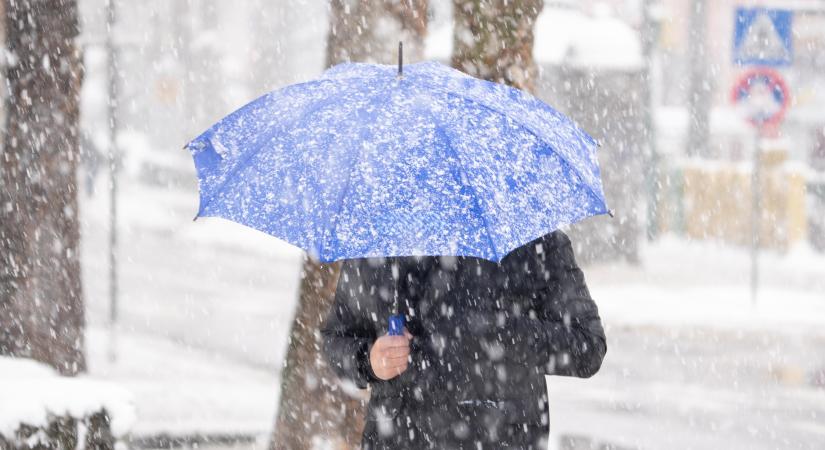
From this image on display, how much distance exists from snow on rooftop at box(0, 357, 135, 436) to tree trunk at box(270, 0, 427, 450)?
1043 mm

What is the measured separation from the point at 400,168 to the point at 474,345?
1.58ft

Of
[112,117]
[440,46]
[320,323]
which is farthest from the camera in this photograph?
[440,46]

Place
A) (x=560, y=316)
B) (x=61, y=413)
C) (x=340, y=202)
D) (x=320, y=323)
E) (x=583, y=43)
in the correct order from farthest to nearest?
(x=583, y=43) < (x=320, y=323) < (x=61, y=413) < (x=560, y=316) < (x=340, y=202)

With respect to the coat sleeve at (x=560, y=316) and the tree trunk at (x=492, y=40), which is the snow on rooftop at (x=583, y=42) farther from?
the coat sleeve at (x=560, y=316)

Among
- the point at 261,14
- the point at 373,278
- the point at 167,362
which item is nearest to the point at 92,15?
the point at 261,14

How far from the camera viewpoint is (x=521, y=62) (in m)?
5.83

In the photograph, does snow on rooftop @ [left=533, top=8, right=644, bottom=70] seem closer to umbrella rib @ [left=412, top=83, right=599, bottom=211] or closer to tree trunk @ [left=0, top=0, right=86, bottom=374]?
tree trunk @ [left=0, top=0, right=86, bottom=374]

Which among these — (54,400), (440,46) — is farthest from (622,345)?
(54,400)

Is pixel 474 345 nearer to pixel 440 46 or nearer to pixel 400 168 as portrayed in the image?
pixel 400 168

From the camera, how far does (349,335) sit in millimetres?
3701

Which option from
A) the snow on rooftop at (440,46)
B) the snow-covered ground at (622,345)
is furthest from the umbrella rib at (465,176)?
the snow on rooftop at (440,46)

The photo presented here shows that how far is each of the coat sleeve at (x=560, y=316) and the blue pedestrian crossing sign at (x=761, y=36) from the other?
11.9 metres

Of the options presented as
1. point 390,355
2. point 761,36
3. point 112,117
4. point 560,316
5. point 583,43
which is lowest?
point 390,355

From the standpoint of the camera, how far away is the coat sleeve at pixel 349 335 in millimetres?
3598
